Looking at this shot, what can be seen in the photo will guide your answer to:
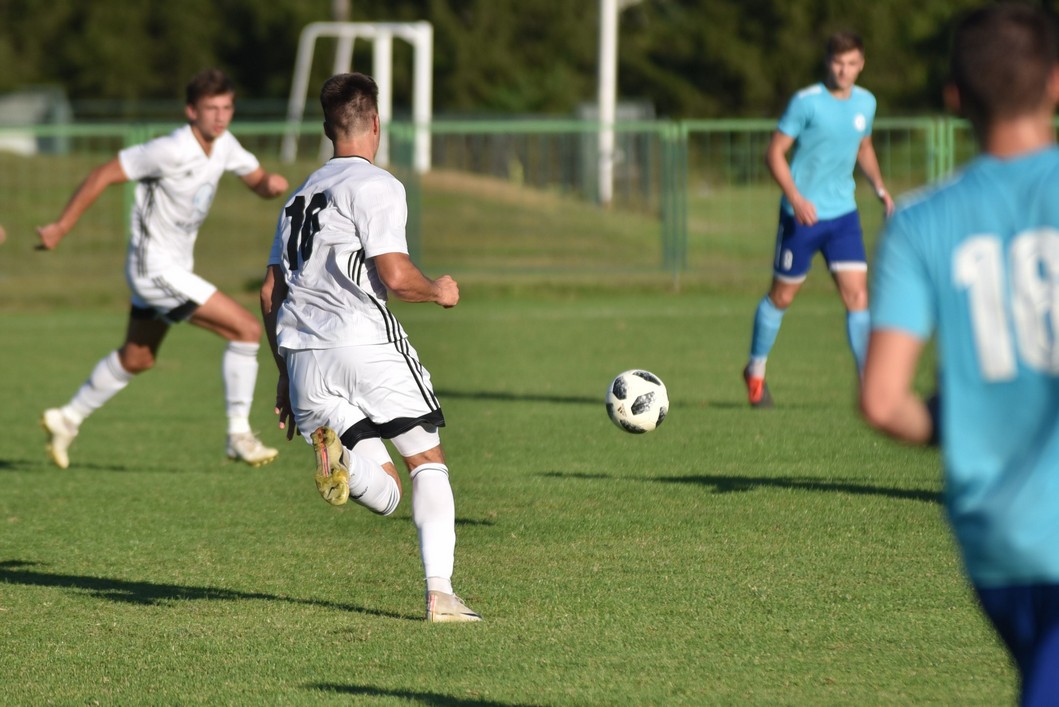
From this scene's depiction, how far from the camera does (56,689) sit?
4742mm

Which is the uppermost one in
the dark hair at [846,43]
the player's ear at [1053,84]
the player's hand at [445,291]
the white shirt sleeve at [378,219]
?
the player's ear at [1053,84]

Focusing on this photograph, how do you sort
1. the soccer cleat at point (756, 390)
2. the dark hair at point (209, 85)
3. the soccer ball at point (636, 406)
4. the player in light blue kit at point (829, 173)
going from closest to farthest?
the soccer ball at point (636, 406) → the dark hair at point (209, 85) → the player in light blue kit at point (829, 173) → the soccer cleat at point (756, 390)

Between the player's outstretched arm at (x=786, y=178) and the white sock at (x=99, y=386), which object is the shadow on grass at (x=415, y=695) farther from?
the player's outstretched arm at (x=786, y=178)

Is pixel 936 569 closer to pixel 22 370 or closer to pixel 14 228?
pixel 22 370

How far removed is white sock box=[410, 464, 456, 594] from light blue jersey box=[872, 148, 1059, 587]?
9.18ft

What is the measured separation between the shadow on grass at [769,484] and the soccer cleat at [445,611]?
260cm

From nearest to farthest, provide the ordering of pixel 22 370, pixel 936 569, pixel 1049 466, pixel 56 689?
pixel 1049 466, pixel 56 689, pixel 936 569, pixel 22 370

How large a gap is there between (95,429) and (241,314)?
2090 mm

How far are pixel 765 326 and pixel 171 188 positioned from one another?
3773 millimetres

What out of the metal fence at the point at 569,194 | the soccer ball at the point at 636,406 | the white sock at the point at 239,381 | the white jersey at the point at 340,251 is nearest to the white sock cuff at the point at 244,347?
the white sock at the point at 239,381

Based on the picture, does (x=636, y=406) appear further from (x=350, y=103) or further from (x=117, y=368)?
(x=117, y=368)

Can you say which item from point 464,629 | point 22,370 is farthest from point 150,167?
point 22,370

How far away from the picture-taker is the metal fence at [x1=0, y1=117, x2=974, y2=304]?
20.0 meters

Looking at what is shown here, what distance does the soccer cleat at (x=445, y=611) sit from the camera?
5.34m
